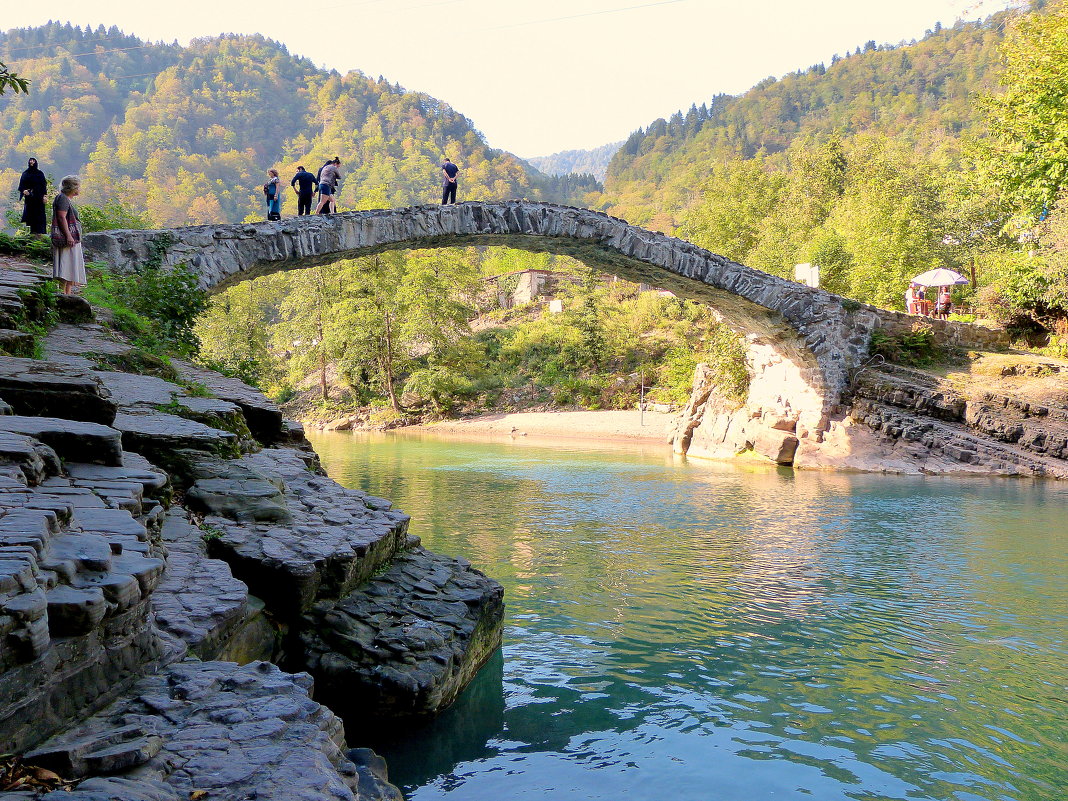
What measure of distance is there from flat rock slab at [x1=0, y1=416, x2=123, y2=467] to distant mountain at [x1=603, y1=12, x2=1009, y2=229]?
8015 centimetres

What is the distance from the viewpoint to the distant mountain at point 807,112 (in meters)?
91.2

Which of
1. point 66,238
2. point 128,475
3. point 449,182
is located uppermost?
point 449,182

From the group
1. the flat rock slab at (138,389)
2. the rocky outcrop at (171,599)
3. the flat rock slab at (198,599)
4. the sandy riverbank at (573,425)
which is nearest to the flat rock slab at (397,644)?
the rocky outcrop at (171,599)

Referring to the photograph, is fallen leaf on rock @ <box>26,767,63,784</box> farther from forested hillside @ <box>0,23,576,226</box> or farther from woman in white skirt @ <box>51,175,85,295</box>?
forested hillside @ <box>0,23,576,226</box>

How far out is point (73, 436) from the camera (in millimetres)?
3342

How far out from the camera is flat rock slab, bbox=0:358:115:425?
3.65 m

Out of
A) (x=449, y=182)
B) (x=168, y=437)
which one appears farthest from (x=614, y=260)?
(x=168, y=437)

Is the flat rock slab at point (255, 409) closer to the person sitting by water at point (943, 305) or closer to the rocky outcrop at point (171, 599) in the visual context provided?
the rocky outcrop at point (171, 599)

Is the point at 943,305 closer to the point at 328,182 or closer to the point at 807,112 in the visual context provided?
the point at 328,182

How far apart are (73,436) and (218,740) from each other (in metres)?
1.69

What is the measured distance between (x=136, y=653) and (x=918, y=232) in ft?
85.8

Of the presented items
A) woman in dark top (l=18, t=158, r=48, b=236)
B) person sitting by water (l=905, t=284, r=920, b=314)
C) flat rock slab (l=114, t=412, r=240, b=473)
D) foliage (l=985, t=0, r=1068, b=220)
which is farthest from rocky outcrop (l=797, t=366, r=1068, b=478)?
woman in dark top (l=18, t=158, r=48, b=236)

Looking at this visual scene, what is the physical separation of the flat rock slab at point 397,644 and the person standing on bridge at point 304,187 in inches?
419

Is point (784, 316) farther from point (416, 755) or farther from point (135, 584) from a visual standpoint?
point (135, 584)
